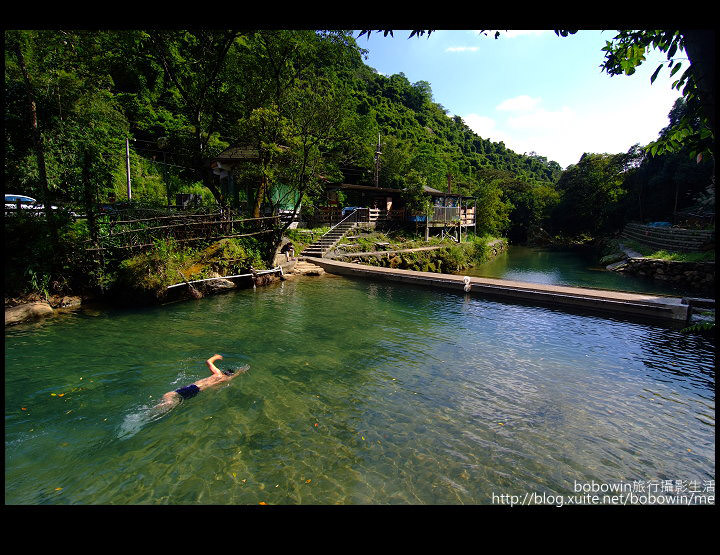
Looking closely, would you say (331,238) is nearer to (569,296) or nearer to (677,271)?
(569,296)

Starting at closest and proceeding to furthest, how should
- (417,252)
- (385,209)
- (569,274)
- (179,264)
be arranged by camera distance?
(179,264) < (417,252) < (569,274) < (385,209)

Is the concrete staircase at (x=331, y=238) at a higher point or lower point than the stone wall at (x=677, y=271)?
higher

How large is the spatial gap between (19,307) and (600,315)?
18859 millimetres

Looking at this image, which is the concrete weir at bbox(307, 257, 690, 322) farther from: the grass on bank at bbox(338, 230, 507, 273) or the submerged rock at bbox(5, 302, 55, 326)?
the submerged rock at bbox(5, 302, 55, 326)

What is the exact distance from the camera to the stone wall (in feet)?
68.1

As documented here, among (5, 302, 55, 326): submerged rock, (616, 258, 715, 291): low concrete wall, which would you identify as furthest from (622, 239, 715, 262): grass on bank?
(5, 302, 55, 326): submerged rock

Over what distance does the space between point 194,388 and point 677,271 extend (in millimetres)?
28497

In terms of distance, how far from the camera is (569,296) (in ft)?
43.4

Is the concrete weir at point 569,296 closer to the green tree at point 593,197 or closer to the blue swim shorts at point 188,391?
the blue swim shorts at point 188,391

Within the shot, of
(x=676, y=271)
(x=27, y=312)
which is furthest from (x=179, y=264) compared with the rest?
(x=676, y=271)

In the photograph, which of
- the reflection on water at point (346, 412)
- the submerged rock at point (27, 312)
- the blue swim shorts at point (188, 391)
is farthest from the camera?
the submerged rock at point (27, 312)

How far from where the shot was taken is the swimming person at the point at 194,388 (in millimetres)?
6238

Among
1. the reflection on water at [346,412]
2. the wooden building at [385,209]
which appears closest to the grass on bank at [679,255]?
the wooden building at [385,209]
